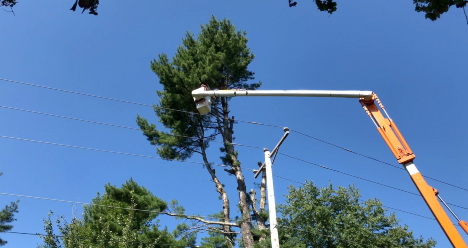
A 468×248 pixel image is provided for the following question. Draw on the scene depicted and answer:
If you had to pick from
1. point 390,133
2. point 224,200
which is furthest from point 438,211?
point 224,200

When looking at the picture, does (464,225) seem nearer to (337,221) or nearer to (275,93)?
(275,93)

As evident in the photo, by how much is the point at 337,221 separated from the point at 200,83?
1042cm

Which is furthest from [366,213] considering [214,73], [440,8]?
[440,8]

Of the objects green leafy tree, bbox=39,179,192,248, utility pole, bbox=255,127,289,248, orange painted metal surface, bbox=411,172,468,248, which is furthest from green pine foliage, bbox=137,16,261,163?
orange painted metal surface, bbox=411,172,468,248

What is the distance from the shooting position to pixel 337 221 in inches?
683

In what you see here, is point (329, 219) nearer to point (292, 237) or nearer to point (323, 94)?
point (292, 237)

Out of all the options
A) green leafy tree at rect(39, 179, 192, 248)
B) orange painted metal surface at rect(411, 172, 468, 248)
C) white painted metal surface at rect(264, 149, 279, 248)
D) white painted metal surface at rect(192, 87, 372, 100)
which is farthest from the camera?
green leafy tree at rect(39, 179, 192, 248)

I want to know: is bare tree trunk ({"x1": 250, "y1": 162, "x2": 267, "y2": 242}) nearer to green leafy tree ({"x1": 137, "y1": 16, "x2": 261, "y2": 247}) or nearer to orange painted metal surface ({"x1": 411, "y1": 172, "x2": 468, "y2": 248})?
green leafy tree ({"x1": 137, "y1": 16, "x2": 261, "y2": 247})

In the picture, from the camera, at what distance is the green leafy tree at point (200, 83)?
42.3ft

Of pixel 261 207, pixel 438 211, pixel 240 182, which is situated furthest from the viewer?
pixel 261 207

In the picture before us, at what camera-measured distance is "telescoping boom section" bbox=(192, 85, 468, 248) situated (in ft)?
18.2

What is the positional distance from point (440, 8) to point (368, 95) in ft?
17.6

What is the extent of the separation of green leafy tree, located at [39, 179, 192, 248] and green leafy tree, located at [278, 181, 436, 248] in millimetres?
5873

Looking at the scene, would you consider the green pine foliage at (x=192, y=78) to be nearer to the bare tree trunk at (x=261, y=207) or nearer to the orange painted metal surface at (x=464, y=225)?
the bare tree trunk at (x=261, y=207)
